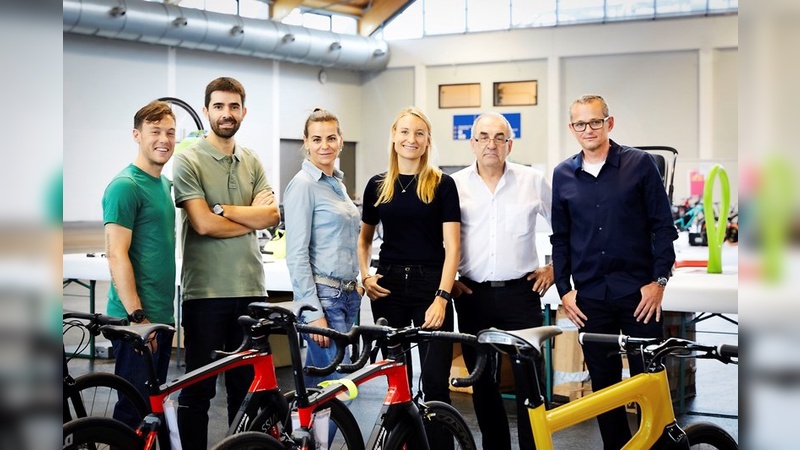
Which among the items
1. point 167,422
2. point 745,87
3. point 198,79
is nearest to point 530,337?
point 167,422

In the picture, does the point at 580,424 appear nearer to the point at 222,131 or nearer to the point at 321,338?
the point at 321,338

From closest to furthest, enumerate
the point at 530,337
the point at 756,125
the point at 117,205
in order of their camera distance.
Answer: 1. the point at 756,125
2. the point at 530,337
3. the point at 117,205

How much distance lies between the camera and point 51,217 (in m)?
0.55

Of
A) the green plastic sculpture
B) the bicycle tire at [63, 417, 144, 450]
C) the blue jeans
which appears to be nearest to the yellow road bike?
the bicycle tire at [63, 417, 144, 450]

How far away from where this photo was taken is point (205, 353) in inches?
130

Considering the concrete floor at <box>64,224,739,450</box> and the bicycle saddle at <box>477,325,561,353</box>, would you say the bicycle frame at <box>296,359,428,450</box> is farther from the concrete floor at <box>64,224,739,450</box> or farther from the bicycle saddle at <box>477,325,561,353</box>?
the concrete floor at <box>64,224,739,450</box>

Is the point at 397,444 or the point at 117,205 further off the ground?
the point at 117,205

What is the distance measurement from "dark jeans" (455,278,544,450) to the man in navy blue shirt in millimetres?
178

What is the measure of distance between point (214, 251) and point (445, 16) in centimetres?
1868

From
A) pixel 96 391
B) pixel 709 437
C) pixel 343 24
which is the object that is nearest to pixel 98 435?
pixel 96 391

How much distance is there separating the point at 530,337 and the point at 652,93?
17833 millimetres

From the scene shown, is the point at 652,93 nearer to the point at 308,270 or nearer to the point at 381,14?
the point at 381,14

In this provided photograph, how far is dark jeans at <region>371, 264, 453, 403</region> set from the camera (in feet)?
11.0

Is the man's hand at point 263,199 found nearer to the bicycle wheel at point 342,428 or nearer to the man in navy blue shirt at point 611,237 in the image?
the bicycle wheel at point 342,428
